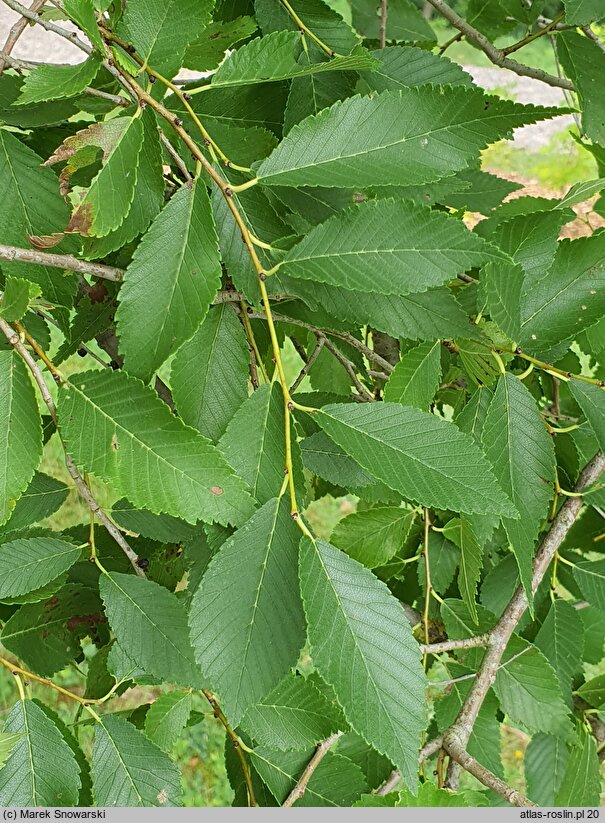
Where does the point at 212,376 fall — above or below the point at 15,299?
below

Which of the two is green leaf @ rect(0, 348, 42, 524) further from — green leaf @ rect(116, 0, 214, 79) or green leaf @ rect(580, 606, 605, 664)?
green leaf @ rect(580, 606, 605, 664)

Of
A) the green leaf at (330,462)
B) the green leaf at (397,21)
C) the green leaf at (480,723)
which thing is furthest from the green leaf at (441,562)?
the green leaf at (397,21)

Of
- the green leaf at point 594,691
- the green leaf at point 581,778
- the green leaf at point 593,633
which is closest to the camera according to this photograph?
the green leaf at point 581,778

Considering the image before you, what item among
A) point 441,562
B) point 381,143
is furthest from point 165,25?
point 441,562

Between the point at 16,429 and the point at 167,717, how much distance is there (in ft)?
1.40

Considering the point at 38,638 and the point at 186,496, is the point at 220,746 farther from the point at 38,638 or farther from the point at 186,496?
the point at 186,496

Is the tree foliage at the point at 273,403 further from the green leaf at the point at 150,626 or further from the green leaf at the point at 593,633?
the green leaf at the point at 593,633

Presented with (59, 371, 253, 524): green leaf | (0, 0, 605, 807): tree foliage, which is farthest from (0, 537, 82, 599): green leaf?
(59, 371, 253, 524): green leaf

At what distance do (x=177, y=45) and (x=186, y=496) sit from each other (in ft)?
1.27

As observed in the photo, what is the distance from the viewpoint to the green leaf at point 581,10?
3.04 feet

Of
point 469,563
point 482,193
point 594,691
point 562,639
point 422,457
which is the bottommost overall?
point 594,691

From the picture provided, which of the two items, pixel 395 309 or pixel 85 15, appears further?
pixel 395 309

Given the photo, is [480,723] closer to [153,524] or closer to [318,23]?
[153,524]

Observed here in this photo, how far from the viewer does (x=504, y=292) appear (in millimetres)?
733
